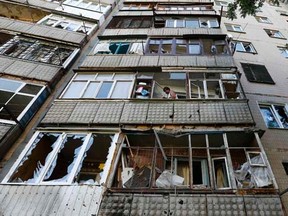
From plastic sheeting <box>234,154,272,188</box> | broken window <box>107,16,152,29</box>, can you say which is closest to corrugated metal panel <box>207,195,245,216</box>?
plastic sheeting <box>234,154,272,188</box>

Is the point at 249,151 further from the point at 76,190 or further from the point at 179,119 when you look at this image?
the point at 76,190

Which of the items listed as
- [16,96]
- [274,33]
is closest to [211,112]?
[16,96]

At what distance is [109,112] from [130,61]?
355cm

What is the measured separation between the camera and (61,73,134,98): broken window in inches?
354

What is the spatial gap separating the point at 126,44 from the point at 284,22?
15.3 meters

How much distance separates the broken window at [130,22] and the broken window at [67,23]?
1.59 meters

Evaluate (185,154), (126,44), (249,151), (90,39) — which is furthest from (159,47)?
(249,151)

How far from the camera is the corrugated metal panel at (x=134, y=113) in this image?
7.60 meters

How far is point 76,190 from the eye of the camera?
5797 millimetres

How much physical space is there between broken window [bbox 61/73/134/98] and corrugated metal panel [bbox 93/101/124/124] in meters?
0.60

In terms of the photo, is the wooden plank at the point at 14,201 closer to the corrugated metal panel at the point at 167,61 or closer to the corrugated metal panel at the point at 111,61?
the corrugated metal panel at the point at 111,61

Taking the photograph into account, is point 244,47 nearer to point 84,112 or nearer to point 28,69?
point 84,112

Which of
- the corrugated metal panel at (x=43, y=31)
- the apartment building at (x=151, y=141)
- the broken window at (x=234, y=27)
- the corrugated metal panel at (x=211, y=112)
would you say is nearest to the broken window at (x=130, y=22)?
the apartment building at (x=151, y=141)

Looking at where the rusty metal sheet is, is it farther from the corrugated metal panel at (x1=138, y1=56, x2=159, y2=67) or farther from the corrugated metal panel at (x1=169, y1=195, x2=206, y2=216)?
the corrugated metal panel at (x1=169, y1=195, x2=206, y2=216)
